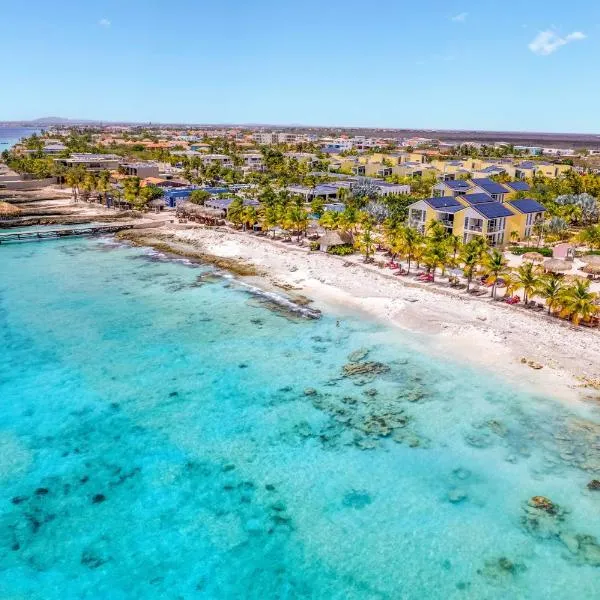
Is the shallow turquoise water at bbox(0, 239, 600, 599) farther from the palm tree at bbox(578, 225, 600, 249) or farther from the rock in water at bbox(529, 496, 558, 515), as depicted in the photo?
the palm tree at bbox(578, 225, 600, 249)

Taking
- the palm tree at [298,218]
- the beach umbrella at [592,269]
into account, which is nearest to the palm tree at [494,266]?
the beach umbrella at [592,269]

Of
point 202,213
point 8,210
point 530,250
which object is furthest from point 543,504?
point 8,210

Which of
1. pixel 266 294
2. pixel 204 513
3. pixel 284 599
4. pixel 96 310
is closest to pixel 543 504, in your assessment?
pixel 284 599

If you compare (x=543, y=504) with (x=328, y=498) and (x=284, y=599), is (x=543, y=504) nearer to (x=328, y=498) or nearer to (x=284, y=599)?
(x=328, y=498)

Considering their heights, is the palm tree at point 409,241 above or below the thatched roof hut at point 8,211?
above

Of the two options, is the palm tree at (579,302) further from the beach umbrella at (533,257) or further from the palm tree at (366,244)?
the palm tree at (366,244)

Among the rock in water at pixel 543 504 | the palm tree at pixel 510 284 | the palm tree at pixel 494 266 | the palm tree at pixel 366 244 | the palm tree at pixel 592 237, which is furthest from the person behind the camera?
the palm tree at pixel 592 237

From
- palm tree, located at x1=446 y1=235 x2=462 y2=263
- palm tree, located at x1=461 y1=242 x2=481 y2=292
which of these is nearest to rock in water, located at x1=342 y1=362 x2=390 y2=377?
palm tree, located at x1=461 y1=242 x2=481 y2=292
